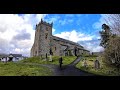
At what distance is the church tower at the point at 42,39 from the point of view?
6.75m

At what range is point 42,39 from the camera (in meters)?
7.17

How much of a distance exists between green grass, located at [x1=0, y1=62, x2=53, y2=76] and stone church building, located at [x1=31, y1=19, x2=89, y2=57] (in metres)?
0.71

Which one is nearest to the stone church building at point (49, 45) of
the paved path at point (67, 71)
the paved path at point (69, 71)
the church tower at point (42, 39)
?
the church tower at point (42, 39)

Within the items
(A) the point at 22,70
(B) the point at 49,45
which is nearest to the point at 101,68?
(B) the point at 49,45

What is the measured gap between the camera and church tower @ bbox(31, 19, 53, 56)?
6750 mm

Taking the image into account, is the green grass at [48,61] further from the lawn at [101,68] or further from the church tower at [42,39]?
the lawn at [101,68]

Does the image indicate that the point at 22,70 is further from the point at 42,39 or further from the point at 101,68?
the point at 101,68

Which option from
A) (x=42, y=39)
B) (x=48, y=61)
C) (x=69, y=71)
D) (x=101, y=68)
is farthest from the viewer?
(x=42, y=39)

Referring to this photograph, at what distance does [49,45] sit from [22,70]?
1.65m
